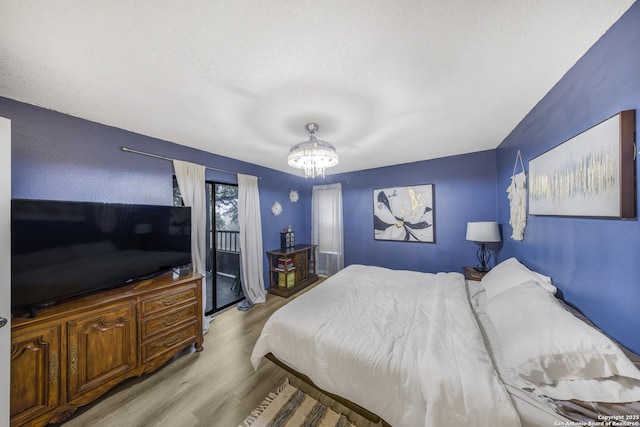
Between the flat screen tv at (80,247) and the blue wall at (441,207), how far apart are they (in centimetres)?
315

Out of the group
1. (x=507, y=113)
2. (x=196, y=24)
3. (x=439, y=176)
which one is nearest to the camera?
(x=196, y=24)

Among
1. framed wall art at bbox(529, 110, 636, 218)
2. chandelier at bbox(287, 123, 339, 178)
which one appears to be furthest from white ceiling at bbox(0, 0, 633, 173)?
framed wall art at bbox(529, 110, 636, 218)

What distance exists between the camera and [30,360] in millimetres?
1305

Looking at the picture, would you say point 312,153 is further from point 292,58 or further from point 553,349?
point 553,349

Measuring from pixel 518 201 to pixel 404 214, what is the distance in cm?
161

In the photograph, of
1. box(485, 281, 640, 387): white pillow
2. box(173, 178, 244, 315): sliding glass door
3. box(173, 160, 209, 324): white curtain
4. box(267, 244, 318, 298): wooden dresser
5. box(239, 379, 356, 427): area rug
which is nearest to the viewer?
box(485, 281, 640, 387): white pillow

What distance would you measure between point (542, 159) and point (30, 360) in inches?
157

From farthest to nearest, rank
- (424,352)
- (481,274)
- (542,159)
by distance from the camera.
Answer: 1. (481,274)
2. (542,159)
3. (424,352)

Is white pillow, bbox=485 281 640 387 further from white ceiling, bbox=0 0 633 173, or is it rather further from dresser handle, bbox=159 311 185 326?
dresser handle, bbox=159 311 185 326

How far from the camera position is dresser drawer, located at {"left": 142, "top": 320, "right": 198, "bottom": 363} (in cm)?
182

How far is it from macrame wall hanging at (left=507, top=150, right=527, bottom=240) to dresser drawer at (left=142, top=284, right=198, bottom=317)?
352cm

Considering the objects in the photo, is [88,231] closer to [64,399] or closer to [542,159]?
[64,399]

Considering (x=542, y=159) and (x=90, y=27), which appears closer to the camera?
(x=90, y=27)

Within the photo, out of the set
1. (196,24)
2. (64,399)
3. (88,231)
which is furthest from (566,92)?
(64,399)
